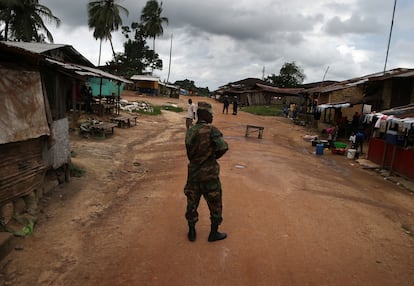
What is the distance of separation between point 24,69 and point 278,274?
16.3 ft

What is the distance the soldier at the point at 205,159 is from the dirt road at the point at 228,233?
69cm

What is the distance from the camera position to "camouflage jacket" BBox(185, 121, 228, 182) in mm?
4277

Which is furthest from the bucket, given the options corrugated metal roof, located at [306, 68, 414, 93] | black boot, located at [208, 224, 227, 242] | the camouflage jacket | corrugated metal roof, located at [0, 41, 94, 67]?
corrugated metal roof, located at [0, 41, 94, 67]

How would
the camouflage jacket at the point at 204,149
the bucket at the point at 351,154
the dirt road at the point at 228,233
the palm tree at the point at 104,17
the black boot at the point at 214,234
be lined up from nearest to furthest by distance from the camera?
1. the dirt road at the point at 228,233
2. the camouflage jacket at the point at 204,149
3. the black boot at the point at 214,234
4. the bucket at the point at 351,154
5. the palm tree at the point at 104,17

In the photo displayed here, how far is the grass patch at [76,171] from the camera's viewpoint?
7655 mm

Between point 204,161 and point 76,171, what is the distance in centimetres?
477

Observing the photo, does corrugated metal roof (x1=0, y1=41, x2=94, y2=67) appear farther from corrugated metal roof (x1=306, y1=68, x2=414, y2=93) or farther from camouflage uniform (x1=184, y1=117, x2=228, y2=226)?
corrugated metal roof (x1=306, y1=68, x2=414, y2=93)

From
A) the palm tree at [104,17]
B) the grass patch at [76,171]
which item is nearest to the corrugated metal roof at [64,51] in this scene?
the grass patch at [76,171]

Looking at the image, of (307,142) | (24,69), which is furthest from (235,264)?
(307,142)

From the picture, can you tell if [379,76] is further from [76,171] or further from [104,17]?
[104,17]

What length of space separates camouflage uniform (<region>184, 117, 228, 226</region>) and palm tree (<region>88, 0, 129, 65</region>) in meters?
36.3

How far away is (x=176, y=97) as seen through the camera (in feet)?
154

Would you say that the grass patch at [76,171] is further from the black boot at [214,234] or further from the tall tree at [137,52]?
the tall tree at [137,52]

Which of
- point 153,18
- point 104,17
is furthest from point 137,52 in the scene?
point 104,17
